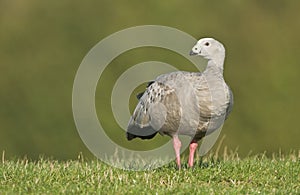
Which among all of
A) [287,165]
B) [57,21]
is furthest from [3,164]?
[57,21]

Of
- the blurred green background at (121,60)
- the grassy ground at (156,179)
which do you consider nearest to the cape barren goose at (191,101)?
the grassy ground at (156,179)

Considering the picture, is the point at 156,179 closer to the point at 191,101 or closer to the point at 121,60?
the point at 191,101

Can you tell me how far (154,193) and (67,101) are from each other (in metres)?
12.6

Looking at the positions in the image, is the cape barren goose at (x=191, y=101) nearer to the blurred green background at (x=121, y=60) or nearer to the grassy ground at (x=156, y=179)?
the grassy ground at (x=156, y=179)

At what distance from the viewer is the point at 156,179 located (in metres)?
8.78

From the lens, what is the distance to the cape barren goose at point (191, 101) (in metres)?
9.23

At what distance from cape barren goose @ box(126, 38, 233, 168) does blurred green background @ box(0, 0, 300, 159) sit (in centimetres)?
889

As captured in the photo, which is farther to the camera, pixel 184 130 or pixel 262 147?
pixel 262 147

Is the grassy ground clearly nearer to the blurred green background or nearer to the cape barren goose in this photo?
the cape barren goose

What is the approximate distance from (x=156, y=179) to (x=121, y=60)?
11.4m

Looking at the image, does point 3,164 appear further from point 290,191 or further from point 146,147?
point 146,147

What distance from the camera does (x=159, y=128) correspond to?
977 centimetres

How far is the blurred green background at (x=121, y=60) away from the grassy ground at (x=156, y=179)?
9.10 m

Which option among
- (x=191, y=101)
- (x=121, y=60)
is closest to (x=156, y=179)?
(x=191, y=101)
